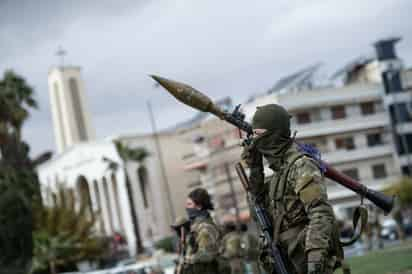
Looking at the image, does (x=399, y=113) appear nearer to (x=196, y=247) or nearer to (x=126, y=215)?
(x=126, y=215)

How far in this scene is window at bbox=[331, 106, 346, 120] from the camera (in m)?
66.7

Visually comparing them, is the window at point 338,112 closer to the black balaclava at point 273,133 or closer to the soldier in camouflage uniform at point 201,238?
the soldier in camouflage uniform at point 201,238

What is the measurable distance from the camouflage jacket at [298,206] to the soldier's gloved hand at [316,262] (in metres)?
0.08

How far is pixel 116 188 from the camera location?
279 feet

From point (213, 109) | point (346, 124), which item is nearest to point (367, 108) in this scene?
point (346, 124)

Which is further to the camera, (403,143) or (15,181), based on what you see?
(403,143)

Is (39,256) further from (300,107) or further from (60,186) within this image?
(300,107)

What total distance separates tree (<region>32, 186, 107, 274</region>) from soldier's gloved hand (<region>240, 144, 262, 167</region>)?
141 feet

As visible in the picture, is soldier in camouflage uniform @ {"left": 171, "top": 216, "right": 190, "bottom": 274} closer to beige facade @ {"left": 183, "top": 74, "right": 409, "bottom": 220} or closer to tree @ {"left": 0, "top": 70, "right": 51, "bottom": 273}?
tree @ {"left": 0, "top": 70, "right": 51, "bottom": 273}

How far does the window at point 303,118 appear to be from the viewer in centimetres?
6488

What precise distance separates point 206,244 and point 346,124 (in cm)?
5701

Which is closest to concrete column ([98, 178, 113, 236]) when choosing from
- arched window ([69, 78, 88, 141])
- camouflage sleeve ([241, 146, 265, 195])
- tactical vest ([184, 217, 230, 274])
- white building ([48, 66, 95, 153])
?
white building ([48, 66, 95, 153])

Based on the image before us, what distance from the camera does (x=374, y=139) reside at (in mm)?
67562

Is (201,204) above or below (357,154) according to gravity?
below
